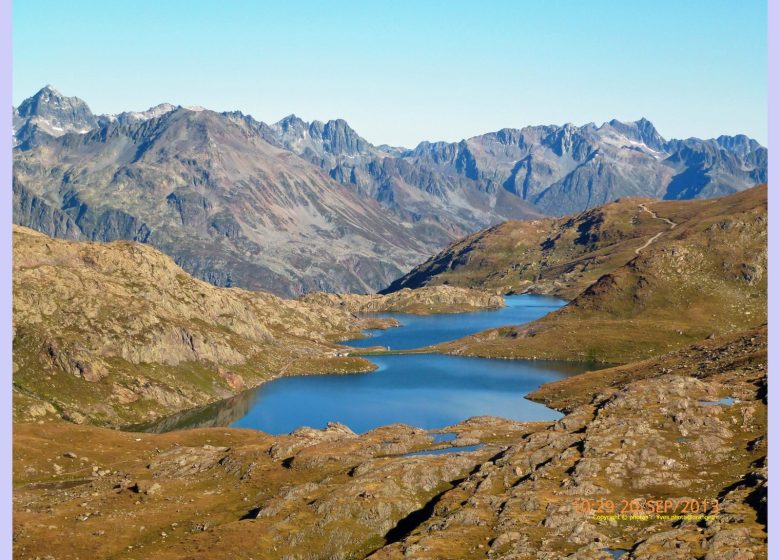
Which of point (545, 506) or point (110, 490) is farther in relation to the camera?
point (110, 490)

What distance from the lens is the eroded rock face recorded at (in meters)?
83.5

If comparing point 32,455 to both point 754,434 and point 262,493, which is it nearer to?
point 262,493

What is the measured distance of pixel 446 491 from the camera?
4094 inches

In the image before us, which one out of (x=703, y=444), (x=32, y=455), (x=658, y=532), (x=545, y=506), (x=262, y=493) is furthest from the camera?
(x=32, y=455)

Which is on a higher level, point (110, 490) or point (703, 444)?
point (703, 444)

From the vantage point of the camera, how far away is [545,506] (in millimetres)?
91250

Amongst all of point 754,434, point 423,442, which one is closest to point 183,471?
point 423,442

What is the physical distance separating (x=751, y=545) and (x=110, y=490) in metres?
91.6
